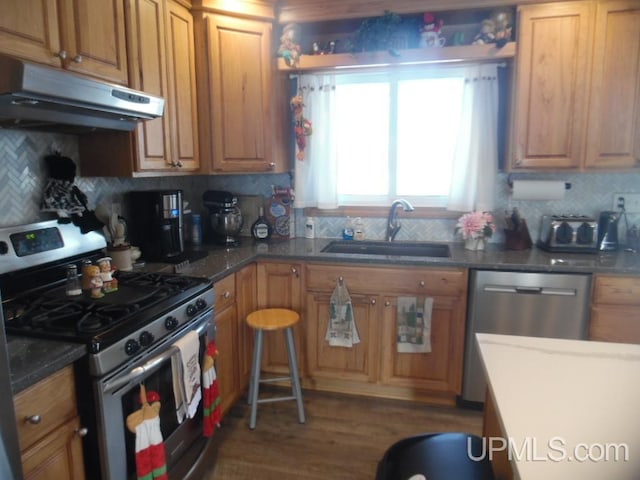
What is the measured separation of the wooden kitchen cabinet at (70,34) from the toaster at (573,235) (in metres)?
2.47

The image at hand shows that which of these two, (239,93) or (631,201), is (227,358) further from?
(631,201)

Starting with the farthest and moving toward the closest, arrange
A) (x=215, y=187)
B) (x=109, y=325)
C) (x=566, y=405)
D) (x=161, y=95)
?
1. (x=215, y=187)
2. (x=161, y=95)
3. (x=109, y=325)
4. (x=566, y=405)

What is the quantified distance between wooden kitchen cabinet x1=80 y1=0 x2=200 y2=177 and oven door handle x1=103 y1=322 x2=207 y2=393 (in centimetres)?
95

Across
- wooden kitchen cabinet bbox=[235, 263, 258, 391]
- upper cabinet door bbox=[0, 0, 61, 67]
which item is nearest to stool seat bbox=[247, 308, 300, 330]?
wooden kitchen cabinet bbox=[235, 263, 258, 391]

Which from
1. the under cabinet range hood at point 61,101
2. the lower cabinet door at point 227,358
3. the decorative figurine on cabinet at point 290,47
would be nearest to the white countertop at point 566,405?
the lower cabinet door at point 227,358

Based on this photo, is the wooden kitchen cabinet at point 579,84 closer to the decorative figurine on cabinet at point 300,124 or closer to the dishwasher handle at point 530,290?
the dishwasher handle at point 530,290

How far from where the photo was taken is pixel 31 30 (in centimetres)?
149

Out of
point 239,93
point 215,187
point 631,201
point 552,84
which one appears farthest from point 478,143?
point 215,187

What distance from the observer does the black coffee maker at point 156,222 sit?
2279mm

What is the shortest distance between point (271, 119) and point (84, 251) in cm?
133

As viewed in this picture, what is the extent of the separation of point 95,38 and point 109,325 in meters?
1.22

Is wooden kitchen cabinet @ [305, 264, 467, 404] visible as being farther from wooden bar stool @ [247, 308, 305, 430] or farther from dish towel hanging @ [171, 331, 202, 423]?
dish towel hanging @ [171, 331, 202, 423]

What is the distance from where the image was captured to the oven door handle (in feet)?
4.38

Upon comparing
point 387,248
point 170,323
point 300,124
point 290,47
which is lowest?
point 170,323
